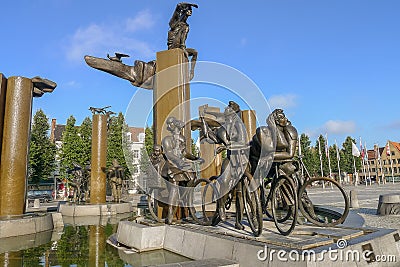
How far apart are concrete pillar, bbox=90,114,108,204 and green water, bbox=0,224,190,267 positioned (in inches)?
298

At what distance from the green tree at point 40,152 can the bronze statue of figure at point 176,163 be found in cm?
3314

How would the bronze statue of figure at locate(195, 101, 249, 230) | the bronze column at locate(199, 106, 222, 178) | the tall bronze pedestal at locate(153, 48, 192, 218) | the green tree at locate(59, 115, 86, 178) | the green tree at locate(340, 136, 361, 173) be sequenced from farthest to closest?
the green tree at locate(340, 136, 361, 173) < the green tree at locate(59, 115, 86, 178) < the bronze column at locate(199, 106, 222, 178) < the tall bronze pedestal at locate(153, 48, 192, 218) < the bronze statue of figure at locate(195, 101, 249, 230)

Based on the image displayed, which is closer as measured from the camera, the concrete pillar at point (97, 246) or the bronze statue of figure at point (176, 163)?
the concrete pillar at point (97, 246)

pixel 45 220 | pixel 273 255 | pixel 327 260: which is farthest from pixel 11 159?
pixel 327 260

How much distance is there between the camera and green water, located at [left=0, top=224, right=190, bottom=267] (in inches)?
242

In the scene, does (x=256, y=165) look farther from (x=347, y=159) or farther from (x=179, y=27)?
(x=347, y=159)

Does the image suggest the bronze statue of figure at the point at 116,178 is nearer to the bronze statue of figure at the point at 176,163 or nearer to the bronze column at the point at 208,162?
the bronze column at the point at 208,162

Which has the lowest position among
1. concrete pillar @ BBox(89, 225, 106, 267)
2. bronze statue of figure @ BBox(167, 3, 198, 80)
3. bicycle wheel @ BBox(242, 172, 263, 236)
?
concrete pillar @ BBox(89, 225, 106, 267)

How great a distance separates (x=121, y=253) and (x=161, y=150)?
257 cm

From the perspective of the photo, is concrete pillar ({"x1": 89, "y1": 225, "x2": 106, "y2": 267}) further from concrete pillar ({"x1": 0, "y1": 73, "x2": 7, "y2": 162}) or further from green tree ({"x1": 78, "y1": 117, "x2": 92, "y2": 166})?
green tree ({"x1": 78, "y1": 117, "x2": 92, "y2": 166})

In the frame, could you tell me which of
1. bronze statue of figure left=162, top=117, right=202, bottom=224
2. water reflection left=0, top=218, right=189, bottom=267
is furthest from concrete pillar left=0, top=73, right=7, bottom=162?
bronze statue of figure left=162, top=117, right=202, bottom=224

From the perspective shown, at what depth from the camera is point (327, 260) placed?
422cm

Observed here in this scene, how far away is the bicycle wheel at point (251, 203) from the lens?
19.0 ft
